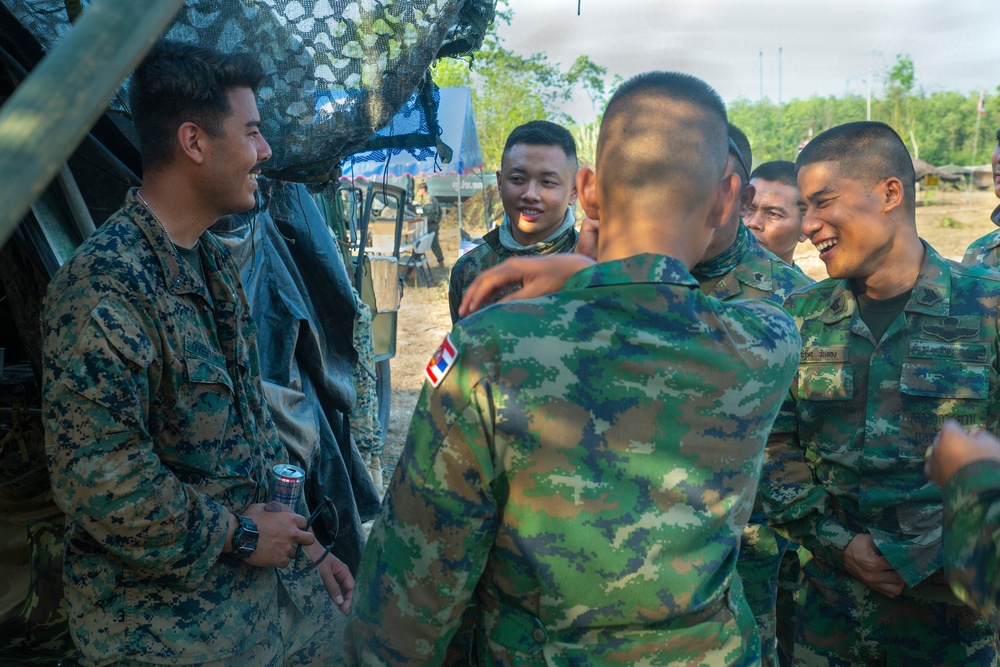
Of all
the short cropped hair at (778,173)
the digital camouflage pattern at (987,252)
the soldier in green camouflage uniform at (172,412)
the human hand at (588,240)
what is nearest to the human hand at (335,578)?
the soldier in green camouflage uniform at (172,412)

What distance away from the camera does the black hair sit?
13.0ft

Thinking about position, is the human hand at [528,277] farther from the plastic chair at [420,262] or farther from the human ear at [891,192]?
the plastic chair at [420,262]

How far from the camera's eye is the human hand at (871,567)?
2.54 meters

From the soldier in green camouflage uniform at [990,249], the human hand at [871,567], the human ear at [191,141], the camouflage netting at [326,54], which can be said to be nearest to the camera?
the human ear at [191,141]

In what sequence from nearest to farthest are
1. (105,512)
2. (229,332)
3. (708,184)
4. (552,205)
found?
1. (708,184)
2. (105,512)
3. (229,332)
4. (552,205)

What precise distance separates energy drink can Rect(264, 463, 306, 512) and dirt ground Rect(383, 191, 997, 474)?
4925 millimetres

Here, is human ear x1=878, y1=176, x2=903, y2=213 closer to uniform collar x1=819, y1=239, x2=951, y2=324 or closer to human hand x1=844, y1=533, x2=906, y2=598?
uniform collar x1=819, y1=239, x2=951, y2=324

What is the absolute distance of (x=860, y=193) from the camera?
8.97 feet

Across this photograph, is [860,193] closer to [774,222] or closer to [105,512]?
[774,222]

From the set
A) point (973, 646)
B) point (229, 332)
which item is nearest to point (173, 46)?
point (229, 332)

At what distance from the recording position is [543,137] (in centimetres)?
396

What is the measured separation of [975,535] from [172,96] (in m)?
2.26

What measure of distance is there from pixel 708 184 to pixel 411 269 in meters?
18.3

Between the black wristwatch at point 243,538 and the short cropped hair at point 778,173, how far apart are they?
128 inches
